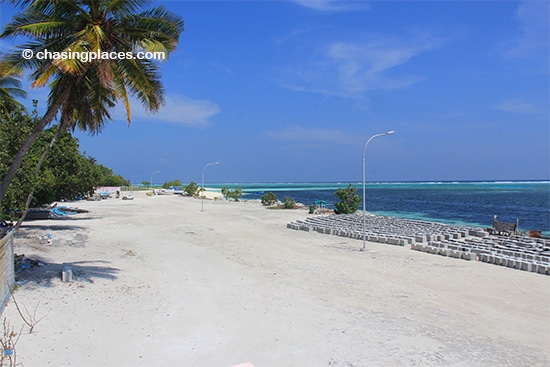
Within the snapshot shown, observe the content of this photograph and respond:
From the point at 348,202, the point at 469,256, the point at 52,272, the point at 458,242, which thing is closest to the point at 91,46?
the point at 52,272

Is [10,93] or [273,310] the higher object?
[10,93]

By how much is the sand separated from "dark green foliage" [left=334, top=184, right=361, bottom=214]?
2060 cm

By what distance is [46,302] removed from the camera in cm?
867

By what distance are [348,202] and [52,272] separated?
97.4 feet

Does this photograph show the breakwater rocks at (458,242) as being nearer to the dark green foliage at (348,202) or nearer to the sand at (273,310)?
the sand at (273,310)

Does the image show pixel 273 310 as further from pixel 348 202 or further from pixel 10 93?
pixel 348 202

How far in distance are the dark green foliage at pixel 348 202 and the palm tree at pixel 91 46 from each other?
29.2 m

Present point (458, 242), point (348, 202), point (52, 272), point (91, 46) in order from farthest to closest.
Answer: point (348, 202)
point (458, 242)
point (52, 272)
point (91, 46)

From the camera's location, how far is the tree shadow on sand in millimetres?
10121

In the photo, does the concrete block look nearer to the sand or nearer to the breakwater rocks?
the breakwater rocks

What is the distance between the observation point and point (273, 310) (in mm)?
9008

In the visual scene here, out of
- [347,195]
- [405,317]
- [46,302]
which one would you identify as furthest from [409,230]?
[46,302]

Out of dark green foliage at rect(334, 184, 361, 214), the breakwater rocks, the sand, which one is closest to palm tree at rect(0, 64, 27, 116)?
the sand

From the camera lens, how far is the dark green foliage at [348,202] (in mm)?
37250
